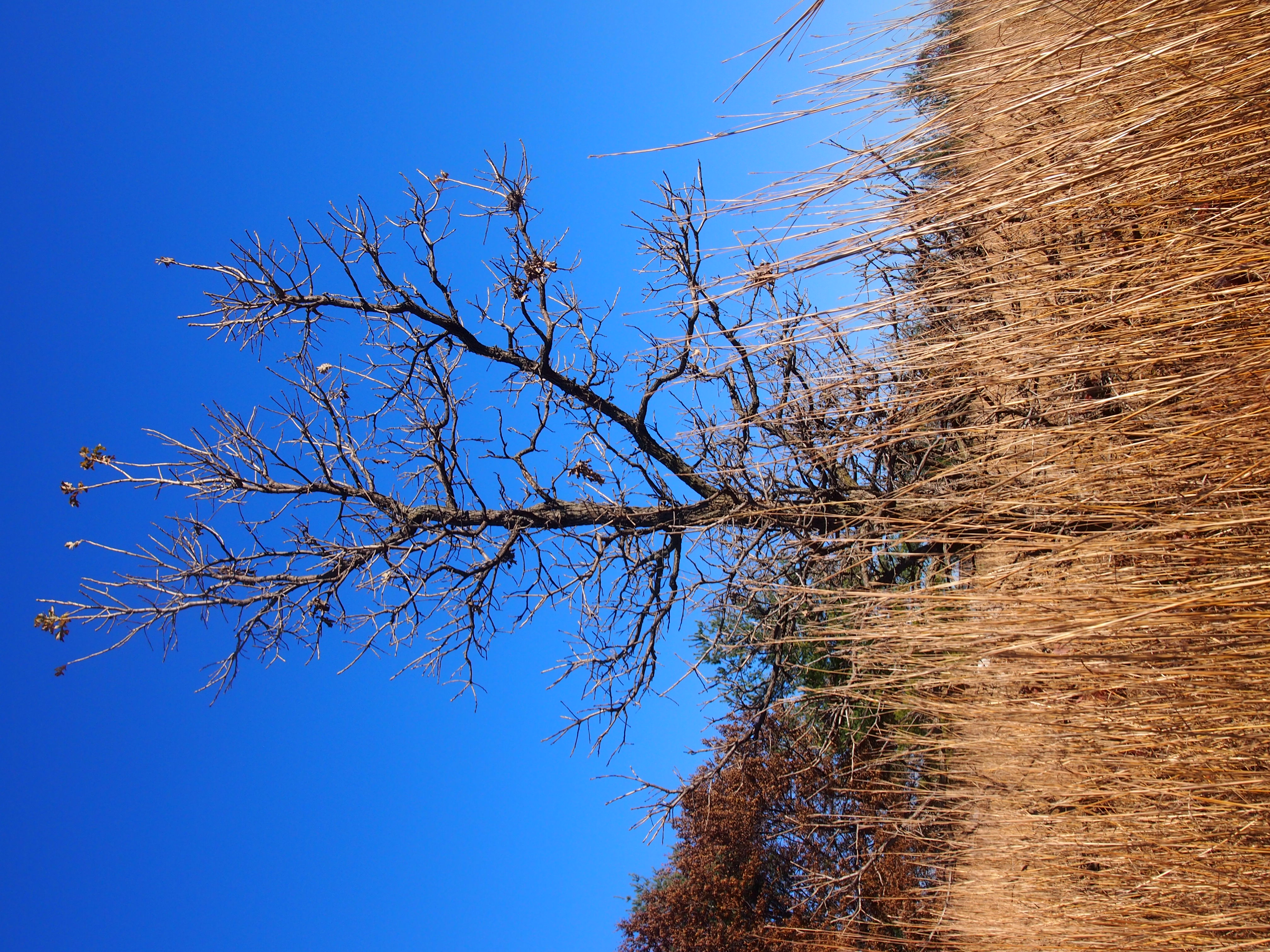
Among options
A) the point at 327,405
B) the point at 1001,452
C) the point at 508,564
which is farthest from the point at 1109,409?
the point at 327,405

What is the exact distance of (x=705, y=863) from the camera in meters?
9.66

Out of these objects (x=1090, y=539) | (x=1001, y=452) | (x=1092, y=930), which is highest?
(x=1001, y=452)

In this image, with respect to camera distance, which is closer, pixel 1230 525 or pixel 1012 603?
pixel 1230 525

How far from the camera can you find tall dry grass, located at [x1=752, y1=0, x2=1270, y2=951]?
2.00 m

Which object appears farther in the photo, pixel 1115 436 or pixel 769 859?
pixel 769 859

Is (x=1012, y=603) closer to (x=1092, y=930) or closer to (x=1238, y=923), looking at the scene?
(x=1238, y=923)

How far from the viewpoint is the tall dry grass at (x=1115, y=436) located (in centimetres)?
200

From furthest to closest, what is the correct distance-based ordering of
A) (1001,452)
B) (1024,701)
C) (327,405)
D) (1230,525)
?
(327,405), (1001,452), (1024,701), (1230,525)

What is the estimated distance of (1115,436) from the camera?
8.49 ft

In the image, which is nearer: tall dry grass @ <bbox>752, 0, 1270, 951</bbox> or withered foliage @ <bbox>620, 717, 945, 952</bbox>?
tall dry grass @ <bbox>752, 0, 1270, 951</bbox>

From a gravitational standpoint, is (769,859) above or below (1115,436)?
below

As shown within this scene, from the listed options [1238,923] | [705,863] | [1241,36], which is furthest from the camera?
[705,863]

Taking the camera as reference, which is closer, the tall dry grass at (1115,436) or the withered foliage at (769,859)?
the tall dry grass at (1115,436)

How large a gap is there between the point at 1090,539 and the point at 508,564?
177 inches
